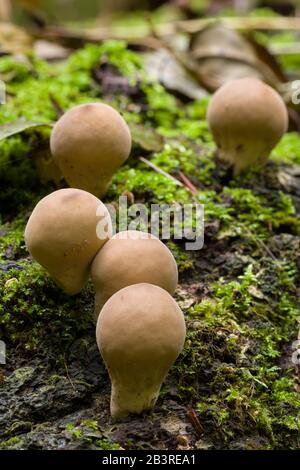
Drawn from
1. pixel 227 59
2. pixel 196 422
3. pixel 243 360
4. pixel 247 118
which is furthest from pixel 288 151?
pixel 196 422

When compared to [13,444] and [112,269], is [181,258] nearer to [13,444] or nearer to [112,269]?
[112,269]

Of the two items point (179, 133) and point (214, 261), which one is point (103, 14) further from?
point (214, 261)

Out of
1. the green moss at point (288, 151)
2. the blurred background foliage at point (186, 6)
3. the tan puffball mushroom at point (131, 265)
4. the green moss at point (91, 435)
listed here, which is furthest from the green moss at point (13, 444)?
the blurred background foliage at point (186, 6)

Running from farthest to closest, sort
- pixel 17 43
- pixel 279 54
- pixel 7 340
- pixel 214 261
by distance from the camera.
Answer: pixel 279 54 → pixel 17 43 → pixel 214 261 → pixel 7 340

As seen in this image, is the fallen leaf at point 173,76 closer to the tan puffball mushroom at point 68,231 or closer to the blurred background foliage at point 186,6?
the blurred background foliage at point 186,6
